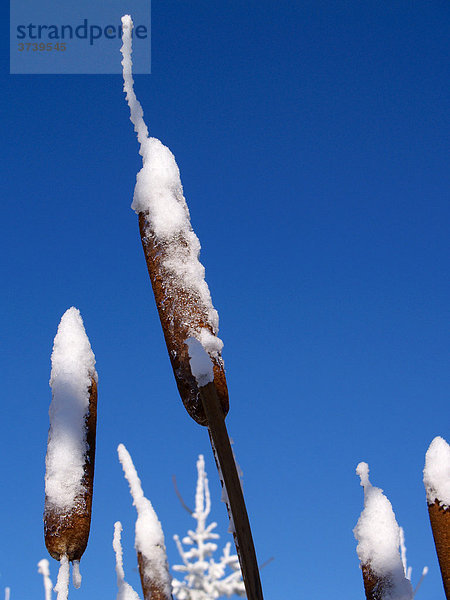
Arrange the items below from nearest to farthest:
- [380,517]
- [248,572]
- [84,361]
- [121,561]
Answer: [248,572] < [84,361] < [380,517] < [121,561]

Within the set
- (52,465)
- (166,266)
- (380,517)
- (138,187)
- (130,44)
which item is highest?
(130,44)

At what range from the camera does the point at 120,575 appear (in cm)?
295

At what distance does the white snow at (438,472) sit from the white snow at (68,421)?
1.70 meters

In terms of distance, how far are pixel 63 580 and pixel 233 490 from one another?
2.51 ft

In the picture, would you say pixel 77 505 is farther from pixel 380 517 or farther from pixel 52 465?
pixel 380 517

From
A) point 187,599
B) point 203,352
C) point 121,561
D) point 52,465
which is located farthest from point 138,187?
point 187,599

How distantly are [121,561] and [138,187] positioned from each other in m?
1.96

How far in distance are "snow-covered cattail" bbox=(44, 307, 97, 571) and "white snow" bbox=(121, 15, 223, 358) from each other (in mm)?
669

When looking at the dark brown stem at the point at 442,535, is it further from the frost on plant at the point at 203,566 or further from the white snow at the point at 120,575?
the frost on plant at the point at 203,566

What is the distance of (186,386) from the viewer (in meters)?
1.65

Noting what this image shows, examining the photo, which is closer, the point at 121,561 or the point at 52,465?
the point at 52,465

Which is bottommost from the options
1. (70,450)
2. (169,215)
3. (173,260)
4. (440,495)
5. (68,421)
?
(440,495)

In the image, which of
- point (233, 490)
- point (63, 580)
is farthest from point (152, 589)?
point (233, 490)

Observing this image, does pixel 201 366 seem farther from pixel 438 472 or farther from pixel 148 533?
pixel 148 533
